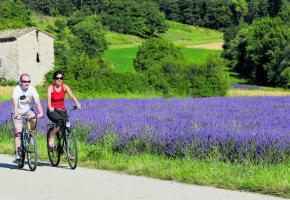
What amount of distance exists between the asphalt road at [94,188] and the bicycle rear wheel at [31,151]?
206 millimetres

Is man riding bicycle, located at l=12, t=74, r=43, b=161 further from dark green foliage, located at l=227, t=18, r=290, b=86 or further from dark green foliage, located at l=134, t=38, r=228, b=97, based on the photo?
dark green foliage, located at l=227, t=18, r=290, b=86

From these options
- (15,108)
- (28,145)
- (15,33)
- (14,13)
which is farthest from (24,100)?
(14,13)

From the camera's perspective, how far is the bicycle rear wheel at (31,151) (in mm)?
11477

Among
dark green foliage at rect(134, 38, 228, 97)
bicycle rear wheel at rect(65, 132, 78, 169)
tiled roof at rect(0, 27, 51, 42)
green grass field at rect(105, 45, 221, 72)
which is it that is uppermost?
bicycle rear wheel at rect(65, 132, 78, 169)

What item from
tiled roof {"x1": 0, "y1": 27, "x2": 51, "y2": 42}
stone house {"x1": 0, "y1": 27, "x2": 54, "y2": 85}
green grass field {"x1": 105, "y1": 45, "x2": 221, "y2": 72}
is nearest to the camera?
tiled roof {"x1": 0, "y1": 27, "x2": 51, "y2": 42}

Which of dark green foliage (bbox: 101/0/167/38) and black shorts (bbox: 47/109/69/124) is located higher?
black shorts (bbox: 47/109/69/124)

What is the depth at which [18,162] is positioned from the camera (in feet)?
39.5

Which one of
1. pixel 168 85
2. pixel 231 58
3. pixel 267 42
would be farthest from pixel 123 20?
pixel 168 85

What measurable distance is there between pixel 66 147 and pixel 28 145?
0.79m

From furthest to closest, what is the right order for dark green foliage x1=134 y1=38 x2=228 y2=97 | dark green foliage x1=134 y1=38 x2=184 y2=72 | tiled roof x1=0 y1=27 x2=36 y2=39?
dark green foliage x1=134 y1=38 x2=184 y2=72 → tiled roof x1=0 y1=27 x2=36 y2=39 → dark green foliage x1=134 y1=38 x2=228 y2=97

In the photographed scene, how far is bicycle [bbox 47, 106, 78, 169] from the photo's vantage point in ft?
37.7

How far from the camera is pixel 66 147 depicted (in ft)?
38.0

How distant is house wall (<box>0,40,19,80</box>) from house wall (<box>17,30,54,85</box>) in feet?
2.43

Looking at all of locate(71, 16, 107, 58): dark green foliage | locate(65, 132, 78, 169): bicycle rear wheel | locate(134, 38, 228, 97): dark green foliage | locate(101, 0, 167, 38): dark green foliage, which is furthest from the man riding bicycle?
locate(101, 0, 167, 38): dark green foliage
